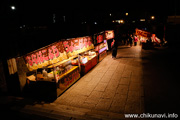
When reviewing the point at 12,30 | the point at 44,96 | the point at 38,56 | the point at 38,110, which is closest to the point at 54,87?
the point at 44,96

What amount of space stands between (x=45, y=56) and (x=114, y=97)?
15.6ft

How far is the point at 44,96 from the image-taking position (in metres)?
7.89

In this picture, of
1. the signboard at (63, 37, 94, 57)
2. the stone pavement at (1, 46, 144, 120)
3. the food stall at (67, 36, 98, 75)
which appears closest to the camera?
the stone pavement at (1, 46, 144, 120)

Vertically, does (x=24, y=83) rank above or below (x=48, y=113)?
above

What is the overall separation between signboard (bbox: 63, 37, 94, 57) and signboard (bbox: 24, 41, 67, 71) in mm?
533

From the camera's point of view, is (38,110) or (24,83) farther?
(24,83)

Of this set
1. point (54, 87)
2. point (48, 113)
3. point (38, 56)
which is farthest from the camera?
point (54, 87)

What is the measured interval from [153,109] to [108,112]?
2227 millimetres

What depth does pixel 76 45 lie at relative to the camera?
9977 millimetres

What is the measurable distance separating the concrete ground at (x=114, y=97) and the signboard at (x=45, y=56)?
2306mm

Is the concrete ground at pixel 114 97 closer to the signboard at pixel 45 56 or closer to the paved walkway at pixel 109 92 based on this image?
the paved walkway at pixel 109 92

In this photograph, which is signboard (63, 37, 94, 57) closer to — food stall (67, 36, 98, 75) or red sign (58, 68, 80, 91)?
food stall (67, 36, 98, 75)

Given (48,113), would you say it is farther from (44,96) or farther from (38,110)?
(44,96)

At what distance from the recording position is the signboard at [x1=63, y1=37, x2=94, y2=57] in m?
9.01
